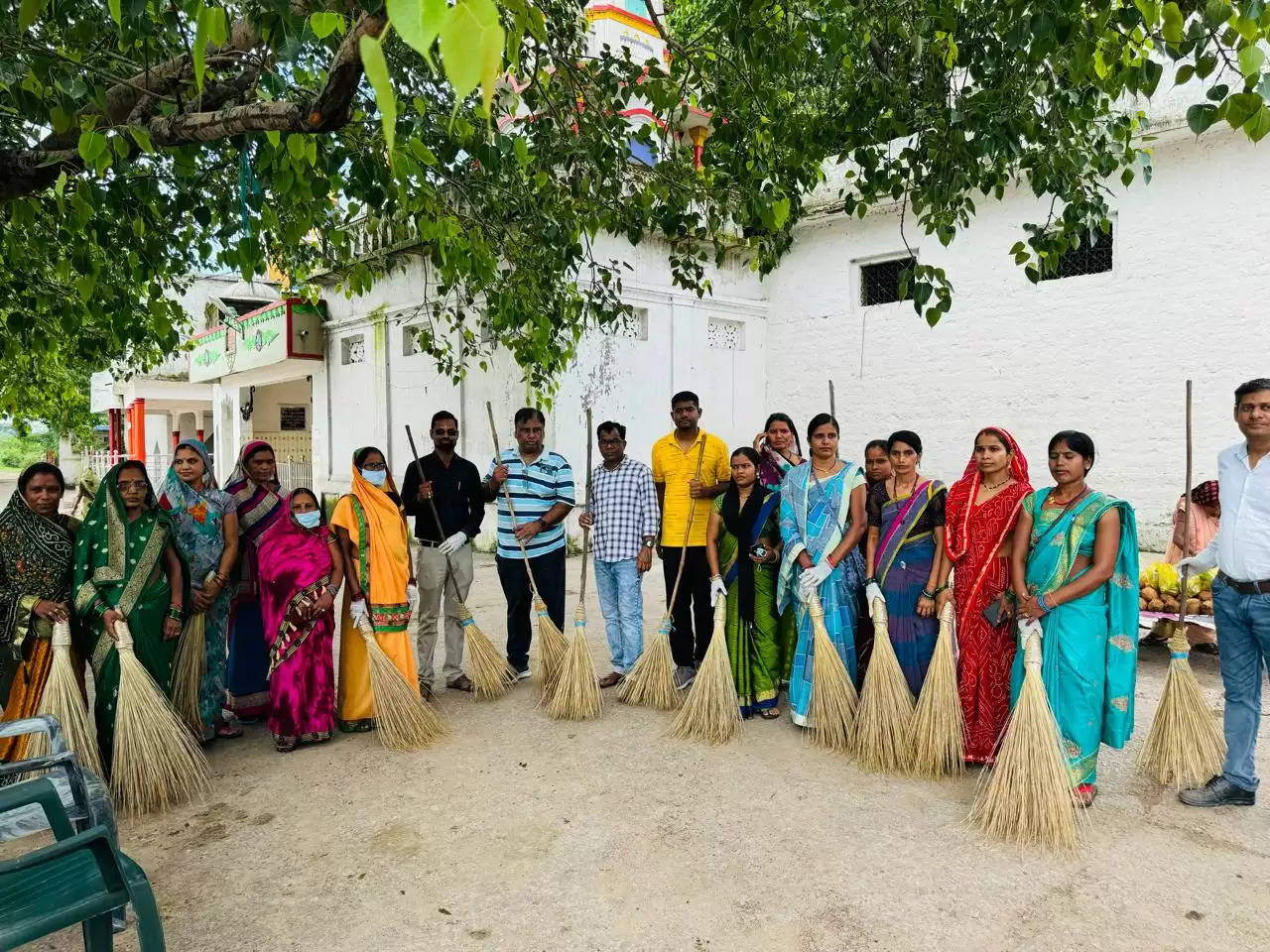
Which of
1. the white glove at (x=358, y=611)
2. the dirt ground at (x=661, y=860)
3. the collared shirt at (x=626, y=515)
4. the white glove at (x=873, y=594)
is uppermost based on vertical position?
the collared shirt at (x=626, y=515)

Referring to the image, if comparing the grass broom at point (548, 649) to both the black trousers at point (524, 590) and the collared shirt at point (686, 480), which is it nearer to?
the black trousers at point (524, 590)

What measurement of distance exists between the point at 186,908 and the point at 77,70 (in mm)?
2681

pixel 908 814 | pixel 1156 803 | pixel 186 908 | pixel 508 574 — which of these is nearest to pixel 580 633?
pixel 508 574

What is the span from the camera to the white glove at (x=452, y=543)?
15.4ft

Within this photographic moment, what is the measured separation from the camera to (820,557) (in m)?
3.93

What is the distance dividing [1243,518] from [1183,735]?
95 centimetres

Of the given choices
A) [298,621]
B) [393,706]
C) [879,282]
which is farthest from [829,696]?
[879,282]

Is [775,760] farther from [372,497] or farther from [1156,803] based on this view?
[372,497]

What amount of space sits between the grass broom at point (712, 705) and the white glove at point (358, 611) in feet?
5.34

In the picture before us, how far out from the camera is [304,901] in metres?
2.60

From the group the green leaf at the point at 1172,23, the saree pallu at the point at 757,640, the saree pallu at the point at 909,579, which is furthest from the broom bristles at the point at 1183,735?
the green leaf at the point at 1172,23

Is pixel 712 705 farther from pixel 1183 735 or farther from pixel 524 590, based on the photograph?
pixel 1183 735

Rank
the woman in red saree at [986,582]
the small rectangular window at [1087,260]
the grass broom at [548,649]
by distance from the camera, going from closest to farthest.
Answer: the woman in red saree at [986,582] → the grass broom at [548,649] → the small rectangular window at [1087,260]

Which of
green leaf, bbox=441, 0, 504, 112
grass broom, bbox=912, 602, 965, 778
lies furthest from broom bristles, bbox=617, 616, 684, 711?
green leaf, bbox=441, 0, 504, 112
